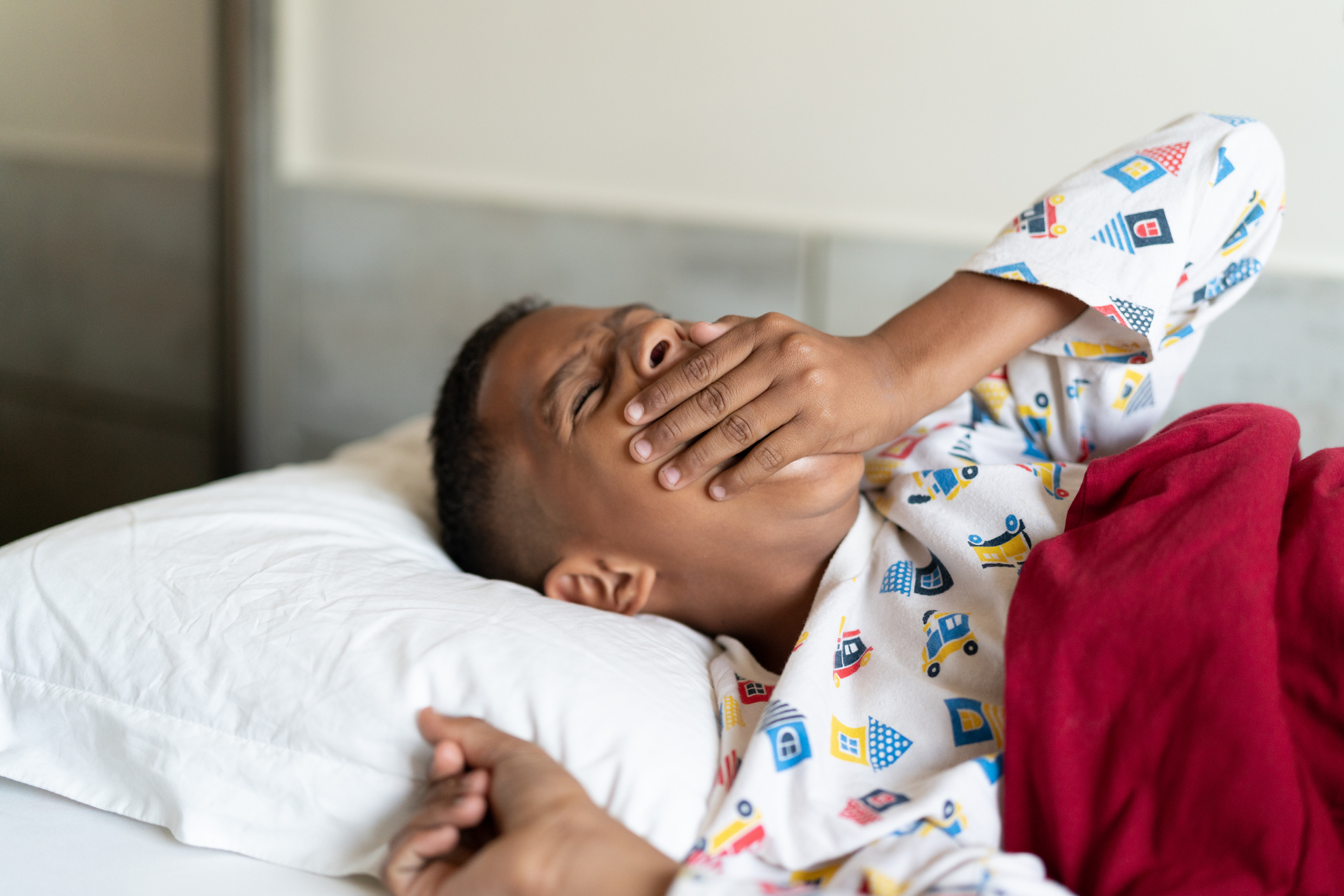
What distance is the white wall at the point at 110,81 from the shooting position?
156 centimetres

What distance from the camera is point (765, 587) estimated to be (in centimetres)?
94

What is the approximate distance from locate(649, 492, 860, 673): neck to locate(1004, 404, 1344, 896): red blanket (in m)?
0.22

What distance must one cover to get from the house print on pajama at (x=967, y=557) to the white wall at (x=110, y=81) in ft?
4.83

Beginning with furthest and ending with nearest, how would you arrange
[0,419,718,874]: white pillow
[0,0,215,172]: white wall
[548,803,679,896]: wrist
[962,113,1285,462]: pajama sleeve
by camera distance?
[0,0,215,172]: white wall
[962,113,1285,462]: pajama sleeve
[0,419,718,874]: white pillow
[548,803,679,896]: wrist

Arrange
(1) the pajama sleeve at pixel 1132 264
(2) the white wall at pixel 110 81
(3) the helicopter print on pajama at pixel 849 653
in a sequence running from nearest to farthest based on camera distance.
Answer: (3) the helicopter print on pajama at pixel 849 653 < (1) the pajama sleeve at pixel 1132 264 < (2) the white wall at pixel 110 81

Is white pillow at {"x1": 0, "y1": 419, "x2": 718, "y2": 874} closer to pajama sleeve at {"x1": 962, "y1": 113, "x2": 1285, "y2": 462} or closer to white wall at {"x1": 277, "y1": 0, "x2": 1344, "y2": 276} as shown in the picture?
pajama sleeve at {"x1": 962, "y1": 113, "x2": 1285, "y2": 462}

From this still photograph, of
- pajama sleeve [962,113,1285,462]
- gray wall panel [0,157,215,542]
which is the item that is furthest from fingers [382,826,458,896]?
gray wall panel [0,157,215,542]

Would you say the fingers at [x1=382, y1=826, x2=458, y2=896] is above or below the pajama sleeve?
below

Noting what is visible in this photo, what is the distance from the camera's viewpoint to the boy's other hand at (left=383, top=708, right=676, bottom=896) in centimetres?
61

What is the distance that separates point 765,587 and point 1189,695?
389 millimetres

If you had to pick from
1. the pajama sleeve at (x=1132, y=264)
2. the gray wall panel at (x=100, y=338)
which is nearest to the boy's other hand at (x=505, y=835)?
the pajama sleeve at (x=1132, y=264)

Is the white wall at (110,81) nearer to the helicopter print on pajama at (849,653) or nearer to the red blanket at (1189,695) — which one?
the helicopter print on pajama at (849,653)

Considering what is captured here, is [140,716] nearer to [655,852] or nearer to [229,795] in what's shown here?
[229,795]

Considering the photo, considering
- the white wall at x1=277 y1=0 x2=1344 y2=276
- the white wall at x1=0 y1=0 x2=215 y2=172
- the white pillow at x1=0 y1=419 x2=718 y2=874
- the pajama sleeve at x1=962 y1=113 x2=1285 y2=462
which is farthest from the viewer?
the white wall at x1=0 y1=0 x2=215 y2=172
